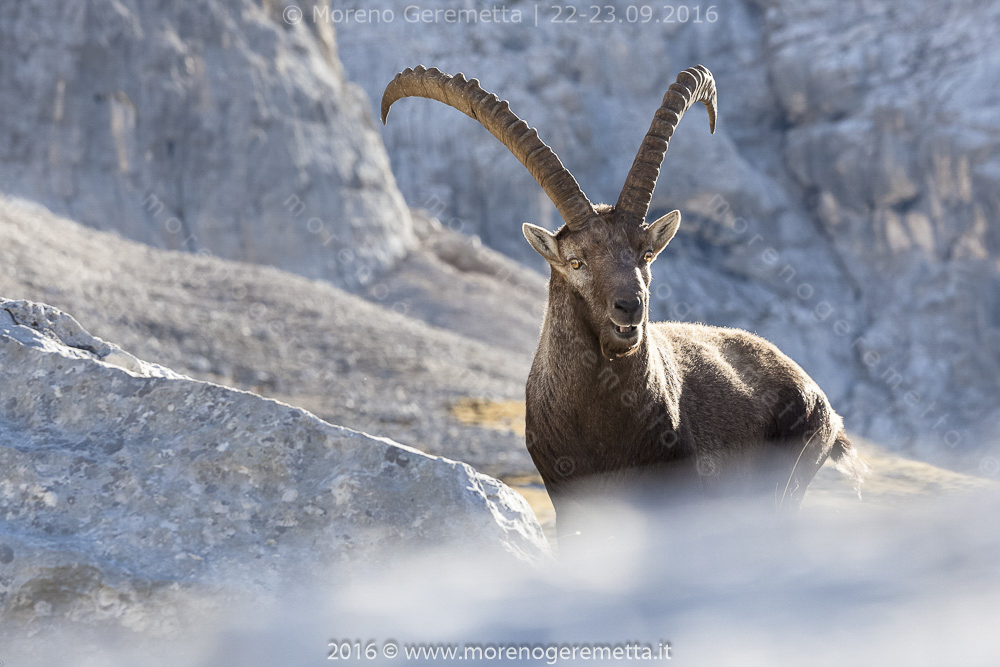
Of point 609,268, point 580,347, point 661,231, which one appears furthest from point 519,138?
point 580,347

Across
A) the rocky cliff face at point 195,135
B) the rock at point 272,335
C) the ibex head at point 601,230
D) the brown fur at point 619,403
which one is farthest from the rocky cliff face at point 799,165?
the ibex head at point 601,230

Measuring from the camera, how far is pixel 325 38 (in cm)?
3888

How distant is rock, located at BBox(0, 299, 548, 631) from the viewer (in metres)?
3.19

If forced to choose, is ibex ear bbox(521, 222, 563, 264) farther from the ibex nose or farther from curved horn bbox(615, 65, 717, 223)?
the ibex nose

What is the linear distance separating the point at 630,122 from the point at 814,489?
151 ft

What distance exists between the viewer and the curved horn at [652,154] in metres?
5.46

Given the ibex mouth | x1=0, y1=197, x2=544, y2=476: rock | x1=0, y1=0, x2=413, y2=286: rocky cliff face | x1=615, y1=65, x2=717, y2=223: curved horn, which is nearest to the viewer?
the ibex mouth

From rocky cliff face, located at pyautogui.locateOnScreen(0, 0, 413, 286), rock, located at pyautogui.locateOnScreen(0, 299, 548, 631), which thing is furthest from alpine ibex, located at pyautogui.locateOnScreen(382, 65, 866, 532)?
rocky cliff face, located at pyautogui.locateOnScreen(0, 0, 413, 286)

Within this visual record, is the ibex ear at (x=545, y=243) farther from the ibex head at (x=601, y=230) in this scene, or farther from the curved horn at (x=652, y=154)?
the curved horn at (x=652, y=154)

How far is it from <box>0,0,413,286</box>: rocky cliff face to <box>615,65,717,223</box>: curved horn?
1035 inches

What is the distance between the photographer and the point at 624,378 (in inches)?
203

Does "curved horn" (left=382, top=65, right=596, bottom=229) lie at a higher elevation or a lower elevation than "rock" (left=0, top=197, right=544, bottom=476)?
higher

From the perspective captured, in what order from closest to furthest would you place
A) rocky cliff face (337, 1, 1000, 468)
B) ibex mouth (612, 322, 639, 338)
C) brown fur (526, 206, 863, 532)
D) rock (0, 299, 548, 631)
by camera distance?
rock (0, 299, 548, 631) < ibex mouth (612, 322, 639, 338) < brown fur (526, 206, 863, 532) < rocky cliff face (337, 1, 1000, 468)

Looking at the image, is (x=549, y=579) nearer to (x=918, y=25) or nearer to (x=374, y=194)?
(x=374, y=194)
